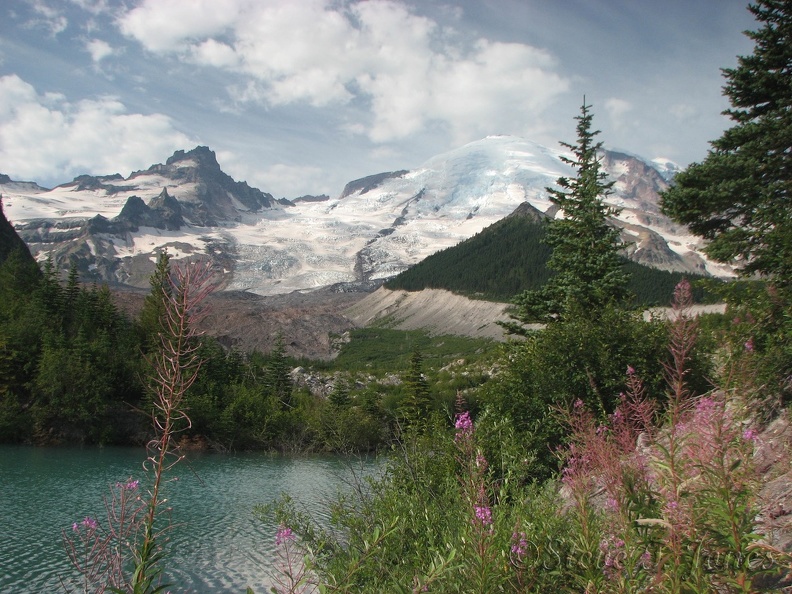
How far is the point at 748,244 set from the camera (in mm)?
13734

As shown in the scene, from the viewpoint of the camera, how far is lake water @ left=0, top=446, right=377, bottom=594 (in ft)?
60.4

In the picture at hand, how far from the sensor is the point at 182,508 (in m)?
27.5

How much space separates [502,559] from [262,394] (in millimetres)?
61376

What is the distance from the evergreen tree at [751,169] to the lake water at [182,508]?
9.75 meters

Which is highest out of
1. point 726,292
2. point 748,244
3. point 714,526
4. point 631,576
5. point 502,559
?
point 748,244

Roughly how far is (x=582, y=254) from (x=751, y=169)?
8.85 metres

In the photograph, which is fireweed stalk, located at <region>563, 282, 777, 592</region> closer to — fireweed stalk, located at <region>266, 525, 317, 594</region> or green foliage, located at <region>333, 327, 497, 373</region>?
fireweed stalk, located at <region>266, 525, 317, 594</region>

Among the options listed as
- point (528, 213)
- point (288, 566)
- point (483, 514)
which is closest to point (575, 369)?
point (288, 566)

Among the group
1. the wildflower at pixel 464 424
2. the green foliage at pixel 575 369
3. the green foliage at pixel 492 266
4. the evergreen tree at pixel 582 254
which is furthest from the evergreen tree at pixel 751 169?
the green foliage at pixel 492 266

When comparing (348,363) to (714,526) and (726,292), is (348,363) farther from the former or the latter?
(714,526)

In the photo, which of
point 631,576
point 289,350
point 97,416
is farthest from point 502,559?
point 289,350

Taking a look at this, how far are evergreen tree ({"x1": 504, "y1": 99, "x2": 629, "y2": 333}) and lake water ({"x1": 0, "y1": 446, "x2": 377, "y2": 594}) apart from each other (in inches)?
370

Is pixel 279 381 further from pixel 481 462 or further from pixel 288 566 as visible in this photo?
pixel 481 462

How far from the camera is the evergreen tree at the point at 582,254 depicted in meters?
21.9
